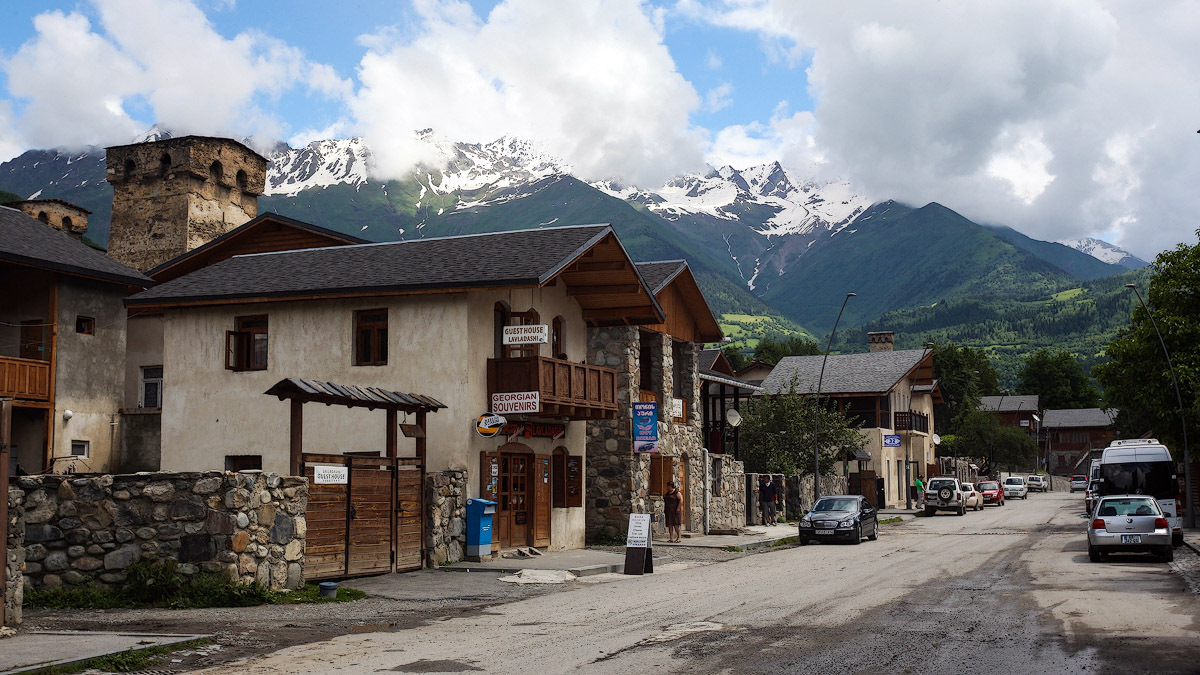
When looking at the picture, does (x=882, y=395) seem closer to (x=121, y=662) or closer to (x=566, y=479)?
(x=566, y=479)

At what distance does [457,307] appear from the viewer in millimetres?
24250

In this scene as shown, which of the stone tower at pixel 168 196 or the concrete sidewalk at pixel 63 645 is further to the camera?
the stone tower at pixel 168 196

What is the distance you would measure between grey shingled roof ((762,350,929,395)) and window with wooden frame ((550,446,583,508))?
36.5 meters

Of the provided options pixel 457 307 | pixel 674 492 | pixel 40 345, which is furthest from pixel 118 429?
pixel 674 492

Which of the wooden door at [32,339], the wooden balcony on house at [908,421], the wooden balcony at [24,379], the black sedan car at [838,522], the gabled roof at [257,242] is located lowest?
the black sedan car at [838,522]

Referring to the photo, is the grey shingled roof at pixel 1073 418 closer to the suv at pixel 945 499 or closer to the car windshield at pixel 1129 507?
the suv at pixel 945 499

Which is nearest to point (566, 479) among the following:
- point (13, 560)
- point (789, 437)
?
point (13, 560)

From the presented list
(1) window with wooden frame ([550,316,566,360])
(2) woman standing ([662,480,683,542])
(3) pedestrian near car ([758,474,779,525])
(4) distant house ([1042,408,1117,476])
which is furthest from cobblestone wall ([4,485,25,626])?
(4) distant house ([1042,408,1117,476])

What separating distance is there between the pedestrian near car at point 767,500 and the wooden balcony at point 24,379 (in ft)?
80.5

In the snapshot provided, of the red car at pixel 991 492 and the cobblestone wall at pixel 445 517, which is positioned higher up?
the cobblestone wall at pixel 445 517

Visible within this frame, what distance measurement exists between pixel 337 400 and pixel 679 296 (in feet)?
62.6

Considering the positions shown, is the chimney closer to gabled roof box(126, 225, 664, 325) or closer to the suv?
the suv

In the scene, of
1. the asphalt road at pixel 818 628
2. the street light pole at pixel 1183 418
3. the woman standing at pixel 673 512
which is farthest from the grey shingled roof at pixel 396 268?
the street light pole at pixel 1183 418

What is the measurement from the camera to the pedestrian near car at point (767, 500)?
136 feet
